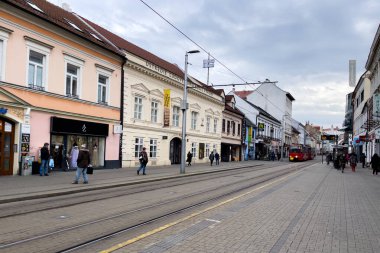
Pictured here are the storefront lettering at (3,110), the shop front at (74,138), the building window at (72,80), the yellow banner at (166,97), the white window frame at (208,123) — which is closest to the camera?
the storefront lettering at (3,110)

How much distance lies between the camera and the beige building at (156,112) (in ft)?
89.0

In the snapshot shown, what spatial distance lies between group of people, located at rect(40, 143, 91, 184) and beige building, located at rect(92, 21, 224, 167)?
536cm

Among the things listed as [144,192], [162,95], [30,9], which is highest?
[30,9]

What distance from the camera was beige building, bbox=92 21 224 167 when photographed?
27141 mm

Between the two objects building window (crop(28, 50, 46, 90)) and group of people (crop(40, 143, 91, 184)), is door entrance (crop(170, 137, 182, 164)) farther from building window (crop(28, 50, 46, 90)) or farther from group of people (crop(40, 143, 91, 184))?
building window (crop(28, 50, 46, 90))

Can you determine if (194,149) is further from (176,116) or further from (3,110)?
(3,110)

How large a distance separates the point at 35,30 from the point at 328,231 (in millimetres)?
16873

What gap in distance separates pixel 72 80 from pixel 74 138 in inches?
135

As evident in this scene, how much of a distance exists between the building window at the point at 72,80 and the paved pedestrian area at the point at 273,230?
13658mm

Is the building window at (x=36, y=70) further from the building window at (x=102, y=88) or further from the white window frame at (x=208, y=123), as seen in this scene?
the white window frame at (x=208, y=123)

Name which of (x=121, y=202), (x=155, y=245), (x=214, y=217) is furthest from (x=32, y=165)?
(x=155, y=245)

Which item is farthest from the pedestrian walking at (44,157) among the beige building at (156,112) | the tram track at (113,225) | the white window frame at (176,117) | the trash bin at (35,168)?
the white window frame at (176,117)

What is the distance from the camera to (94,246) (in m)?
6.23

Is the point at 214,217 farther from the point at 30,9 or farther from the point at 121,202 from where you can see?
the point at 30,9
